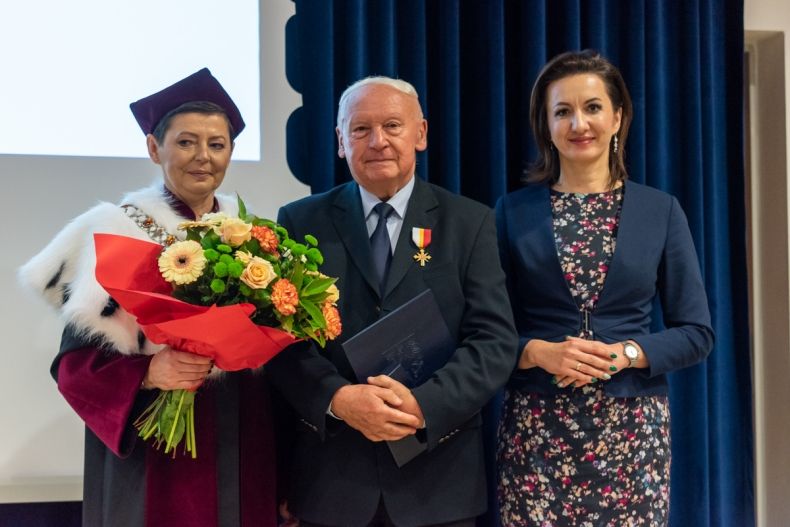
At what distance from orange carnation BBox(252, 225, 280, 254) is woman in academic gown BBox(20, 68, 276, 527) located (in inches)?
12.1

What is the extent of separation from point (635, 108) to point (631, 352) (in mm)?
1306

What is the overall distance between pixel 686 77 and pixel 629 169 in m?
0.46

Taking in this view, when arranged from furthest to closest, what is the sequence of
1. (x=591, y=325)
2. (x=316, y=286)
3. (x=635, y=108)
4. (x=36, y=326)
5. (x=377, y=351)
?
(x=635, y=108) < (x=36, y=326) < (x=591, y=325) < (x=377, y=351) < (x=316, y=286)

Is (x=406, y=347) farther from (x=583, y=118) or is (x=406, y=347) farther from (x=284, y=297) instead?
(x=583, y=118)

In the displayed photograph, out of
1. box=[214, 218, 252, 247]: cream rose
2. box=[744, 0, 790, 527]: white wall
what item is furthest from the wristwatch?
box=[744, 0, 790, 527]: white wall

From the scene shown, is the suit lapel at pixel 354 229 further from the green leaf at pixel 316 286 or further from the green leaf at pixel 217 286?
the green leaf at pixel 217 286

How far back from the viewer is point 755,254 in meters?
3.21

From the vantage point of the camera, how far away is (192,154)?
5.98 feet

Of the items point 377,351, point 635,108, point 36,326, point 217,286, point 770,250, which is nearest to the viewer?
point 217,286

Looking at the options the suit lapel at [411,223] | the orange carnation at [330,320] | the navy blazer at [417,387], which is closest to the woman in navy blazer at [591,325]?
the navy blazer at [417,387]

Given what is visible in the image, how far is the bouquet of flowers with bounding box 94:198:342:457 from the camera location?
1.44 meters

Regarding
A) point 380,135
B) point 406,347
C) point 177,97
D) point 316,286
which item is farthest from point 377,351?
point 177,97

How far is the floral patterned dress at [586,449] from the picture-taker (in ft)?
6.07

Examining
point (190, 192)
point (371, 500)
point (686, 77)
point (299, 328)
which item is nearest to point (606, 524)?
point (371, 500)
